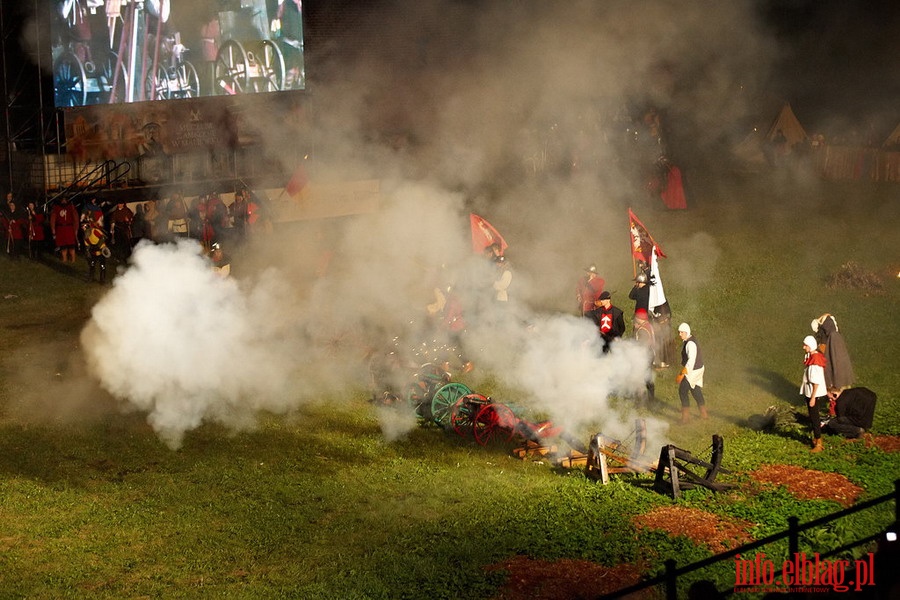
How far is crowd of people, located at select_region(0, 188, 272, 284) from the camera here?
19.1 meters

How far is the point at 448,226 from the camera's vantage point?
1529 centimetres

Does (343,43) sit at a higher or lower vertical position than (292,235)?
higher

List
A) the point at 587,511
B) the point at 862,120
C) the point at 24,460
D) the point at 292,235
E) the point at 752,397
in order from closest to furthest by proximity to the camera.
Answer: the point at 587,511, the point at 24,460, the point at 752,397, the point at 292,235, the point at 862,120

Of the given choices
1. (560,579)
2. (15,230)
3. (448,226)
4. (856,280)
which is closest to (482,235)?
(448,226)

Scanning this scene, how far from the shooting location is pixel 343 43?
24.7 metres

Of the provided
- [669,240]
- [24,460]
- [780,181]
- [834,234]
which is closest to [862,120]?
[780,181]

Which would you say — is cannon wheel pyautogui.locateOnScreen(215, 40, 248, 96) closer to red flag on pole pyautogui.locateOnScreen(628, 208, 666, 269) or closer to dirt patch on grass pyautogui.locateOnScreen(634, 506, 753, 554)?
red flag on pole pyautogui.locateOnScreen(628, 208, 666, 269)

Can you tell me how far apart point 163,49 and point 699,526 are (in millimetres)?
15566

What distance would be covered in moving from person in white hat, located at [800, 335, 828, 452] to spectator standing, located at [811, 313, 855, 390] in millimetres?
804

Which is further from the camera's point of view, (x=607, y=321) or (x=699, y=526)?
(x=607, y=321)

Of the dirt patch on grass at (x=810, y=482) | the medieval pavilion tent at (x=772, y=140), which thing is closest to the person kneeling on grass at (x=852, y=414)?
the dirt patch on grass at (x=810, y=482)

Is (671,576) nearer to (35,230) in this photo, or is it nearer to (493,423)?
(493,423)

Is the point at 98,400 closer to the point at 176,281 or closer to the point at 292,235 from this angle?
the point at 176,281

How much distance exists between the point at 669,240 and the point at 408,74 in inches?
247
